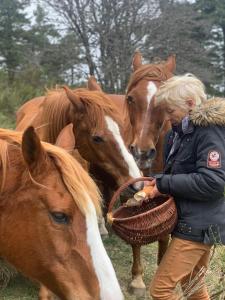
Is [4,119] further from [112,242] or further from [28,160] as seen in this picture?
[28,160]

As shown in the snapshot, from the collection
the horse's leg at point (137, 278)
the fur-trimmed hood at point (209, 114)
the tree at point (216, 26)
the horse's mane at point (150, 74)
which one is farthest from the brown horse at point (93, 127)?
the tree at point (216, 26)

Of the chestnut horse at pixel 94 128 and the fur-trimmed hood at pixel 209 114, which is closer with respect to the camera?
the fur-trimmed hood at pixel 209 114

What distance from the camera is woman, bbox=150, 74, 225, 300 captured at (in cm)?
290

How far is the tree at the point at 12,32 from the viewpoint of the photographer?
1628cm

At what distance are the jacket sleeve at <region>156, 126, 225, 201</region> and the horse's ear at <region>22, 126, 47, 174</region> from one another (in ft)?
3.64

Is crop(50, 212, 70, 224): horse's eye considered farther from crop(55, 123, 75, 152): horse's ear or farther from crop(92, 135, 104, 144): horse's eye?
crop(55, 123, 75, 152): horse's ear

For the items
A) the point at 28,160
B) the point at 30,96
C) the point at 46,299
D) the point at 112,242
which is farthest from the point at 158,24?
the point at 28,160

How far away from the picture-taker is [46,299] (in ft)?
12.2

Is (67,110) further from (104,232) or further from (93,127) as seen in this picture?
(104,232)

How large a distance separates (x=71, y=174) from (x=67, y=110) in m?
2.09

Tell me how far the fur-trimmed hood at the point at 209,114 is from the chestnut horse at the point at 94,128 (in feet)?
3.66

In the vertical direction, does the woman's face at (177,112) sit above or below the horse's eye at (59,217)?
above

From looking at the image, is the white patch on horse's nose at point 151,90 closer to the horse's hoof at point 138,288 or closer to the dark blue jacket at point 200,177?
the dark blue jacket at point 200,177

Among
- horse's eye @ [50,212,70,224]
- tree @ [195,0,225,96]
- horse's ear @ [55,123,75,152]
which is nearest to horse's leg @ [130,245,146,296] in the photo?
horse's ear @ [55,123,75,152]
